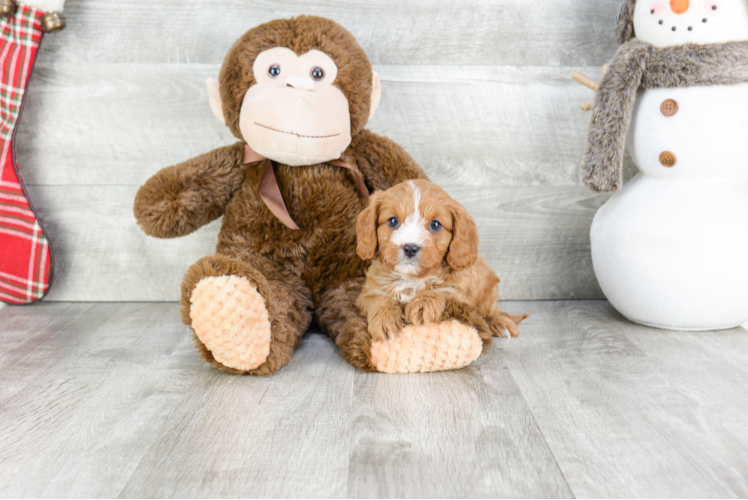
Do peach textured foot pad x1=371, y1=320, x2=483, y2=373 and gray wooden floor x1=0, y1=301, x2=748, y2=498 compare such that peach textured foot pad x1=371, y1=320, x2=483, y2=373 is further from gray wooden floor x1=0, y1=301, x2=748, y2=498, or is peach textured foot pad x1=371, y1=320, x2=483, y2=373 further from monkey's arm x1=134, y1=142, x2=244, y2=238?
monkey's arm x1=134, y1=142, x2=244, y2=238

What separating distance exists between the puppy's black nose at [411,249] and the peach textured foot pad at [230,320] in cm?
32

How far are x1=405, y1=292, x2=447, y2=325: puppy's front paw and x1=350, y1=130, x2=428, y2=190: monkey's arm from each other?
37 centimetres

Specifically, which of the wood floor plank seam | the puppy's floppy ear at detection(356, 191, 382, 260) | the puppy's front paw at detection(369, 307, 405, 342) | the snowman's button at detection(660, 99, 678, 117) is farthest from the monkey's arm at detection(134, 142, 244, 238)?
the snowman's button at detection(660, 99, 678, 117)

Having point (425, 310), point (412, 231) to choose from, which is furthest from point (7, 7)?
point (425, 310)

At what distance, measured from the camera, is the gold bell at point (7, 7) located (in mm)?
1589

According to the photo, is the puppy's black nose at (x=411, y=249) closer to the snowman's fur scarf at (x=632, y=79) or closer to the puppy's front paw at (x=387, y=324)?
the puppy's front paw at (x=387, y=324)

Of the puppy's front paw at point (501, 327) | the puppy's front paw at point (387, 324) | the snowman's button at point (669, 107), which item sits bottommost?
the puppy's front paw at point (501, 327)

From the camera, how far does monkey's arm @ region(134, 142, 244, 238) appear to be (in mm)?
1409

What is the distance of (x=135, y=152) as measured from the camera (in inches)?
69.5

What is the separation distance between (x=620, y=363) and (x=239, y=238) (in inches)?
36.8

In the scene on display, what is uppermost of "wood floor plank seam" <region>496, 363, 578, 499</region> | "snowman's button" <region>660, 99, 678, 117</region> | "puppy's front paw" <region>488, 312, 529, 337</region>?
"snowman's button" <region>660, 99, 678, 117</region>

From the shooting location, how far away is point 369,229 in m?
1.29

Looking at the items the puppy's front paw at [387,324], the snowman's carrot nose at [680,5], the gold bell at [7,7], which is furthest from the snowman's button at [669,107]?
the gold bell at [7,7]

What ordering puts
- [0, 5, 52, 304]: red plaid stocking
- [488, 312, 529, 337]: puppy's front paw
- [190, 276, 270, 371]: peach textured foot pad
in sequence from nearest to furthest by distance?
[190, 276, 270, 371]: peach textured foot pad < [488, 312, 529, 337]: puppy's front paw < [0, 5, 52, 304]: red plaid stocking
